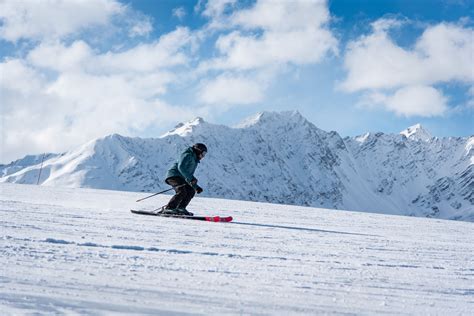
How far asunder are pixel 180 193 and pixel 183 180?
362 mm

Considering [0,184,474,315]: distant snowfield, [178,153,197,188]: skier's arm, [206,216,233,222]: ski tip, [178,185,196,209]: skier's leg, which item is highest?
[178,153,197,188]: skier's arm

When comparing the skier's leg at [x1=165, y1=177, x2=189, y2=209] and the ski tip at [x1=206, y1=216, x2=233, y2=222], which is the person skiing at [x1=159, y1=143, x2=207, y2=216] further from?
the ski tip at [x1=206, y1=216, x2=233, y2=222]

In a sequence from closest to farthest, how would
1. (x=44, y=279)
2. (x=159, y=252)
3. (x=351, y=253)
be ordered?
(x=44, y=279), (x=159, y=252), (x=351, y=253)

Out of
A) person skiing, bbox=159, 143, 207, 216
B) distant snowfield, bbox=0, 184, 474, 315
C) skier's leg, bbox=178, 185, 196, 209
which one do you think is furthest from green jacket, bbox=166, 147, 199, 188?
distant snowfield, bbox=0, 184, 474, 315

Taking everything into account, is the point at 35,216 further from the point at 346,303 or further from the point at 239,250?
the point at 346,303

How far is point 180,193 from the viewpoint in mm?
11398

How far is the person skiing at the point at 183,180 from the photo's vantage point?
1110 centimetres

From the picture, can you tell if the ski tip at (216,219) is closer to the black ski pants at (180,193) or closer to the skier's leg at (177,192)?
the black ski pants at (180,193)

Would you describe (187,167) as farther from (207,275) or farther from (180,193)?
(207,275)

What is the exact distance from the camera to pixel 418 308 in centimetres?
362

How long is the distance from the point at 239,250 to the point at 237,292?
89.1 inches

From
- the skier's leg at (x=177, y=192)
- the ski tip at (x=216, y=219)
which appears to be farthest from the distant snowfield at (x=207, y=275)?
the skier's leg at (x=177, y=192)

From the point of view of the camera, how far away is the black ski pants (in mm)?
11312

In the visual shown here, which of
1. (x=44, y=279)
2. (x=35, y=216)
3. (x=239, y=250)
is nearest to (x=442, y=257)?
(x=239, y=250)
